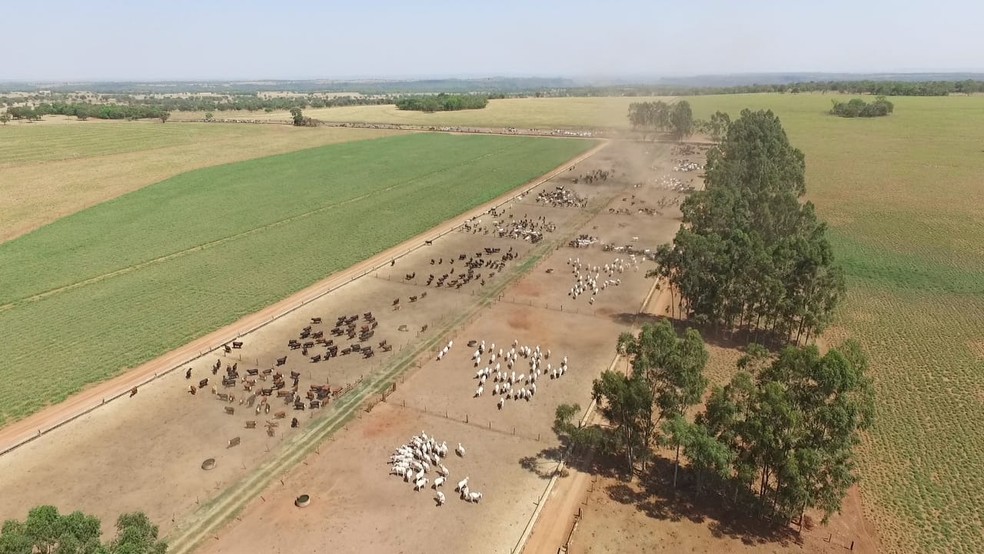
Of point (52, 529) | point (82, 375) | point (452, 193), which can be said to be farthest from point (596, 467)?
point (452, 193)

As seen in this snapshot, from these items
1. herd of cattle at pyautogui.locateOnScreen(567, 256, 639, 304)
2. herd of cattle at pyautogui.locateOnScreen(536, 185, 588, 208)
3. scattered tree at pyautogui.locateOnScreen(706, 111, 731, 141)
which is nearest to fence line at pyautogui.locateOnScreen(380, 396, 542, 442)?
herd of cattle at pyautogui.locateOnScreen(567, 256, 639, 304)

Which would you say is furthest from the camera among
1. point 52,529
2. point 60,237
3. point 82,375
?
point 60,237

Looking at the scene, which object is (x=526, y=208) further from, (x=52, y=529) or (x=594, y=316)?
(x=52, y=529)

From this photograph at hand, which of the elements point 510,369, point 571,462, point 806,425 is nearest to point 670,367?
point 806,425

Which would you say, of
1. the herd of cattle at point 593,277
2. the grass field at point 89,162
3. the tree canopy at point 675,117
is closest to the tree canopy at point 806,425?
the herd of cattle at point 593,277

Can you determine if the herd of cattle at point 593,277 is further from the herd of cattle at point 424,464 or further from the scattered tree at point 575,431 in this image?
the herd of cattle at point 424,464

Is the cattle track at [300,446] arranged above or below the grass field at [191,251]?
below

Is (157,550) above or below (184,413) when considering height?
above

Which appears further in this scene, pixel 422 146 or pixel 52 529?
pixel 422 146
